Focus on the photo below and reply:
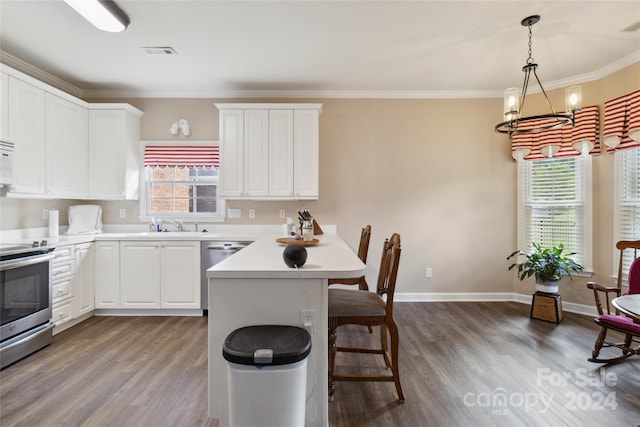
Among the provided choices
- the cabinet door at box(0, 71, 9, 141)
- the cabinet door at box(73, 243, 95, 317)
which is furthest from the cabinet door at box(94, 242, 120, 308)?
the cabinet door at box(0, 71, 9, 141)

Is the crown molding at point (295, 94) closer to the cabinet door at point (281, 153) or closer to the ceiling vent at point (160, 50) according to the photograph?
the cabinet door at point (281, 153)

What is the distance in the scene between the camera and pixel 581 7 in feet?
7.66

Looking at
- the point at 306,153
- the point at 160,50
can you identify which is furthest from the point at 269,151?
the point at 160,50

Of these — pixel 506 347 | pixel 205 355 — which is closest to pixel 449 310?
pixel 506 347

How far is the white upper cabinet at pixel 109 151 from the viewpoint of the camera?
12.1 feet

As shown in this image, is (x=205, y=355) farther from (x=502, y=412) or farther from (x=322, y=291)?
(x=502, y=412)

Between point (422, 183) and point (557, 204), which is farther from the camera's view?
point (422, 183)

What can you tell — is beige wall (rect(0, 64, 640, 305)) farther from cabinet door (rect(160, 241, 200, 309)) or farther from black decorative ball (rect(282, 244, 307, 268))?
black decorative ball (rect(282, 244, 307, 268))

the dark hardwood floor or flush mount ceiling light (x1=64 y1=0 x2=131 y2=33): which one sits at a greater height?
flush mount ceiling light (x1=64 y1=0 x2=131 y2=33)

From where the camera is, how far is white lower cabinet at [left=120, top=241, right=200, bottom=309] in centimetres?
346

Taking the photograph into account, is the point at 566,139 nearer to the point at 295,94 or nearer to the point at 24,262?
the point at 295,94

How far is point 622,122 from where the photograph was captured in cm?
310

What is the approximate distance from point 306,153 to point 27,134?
Answer: 275 cm

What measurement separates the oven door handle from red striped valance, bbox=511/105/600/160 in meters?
4.67
